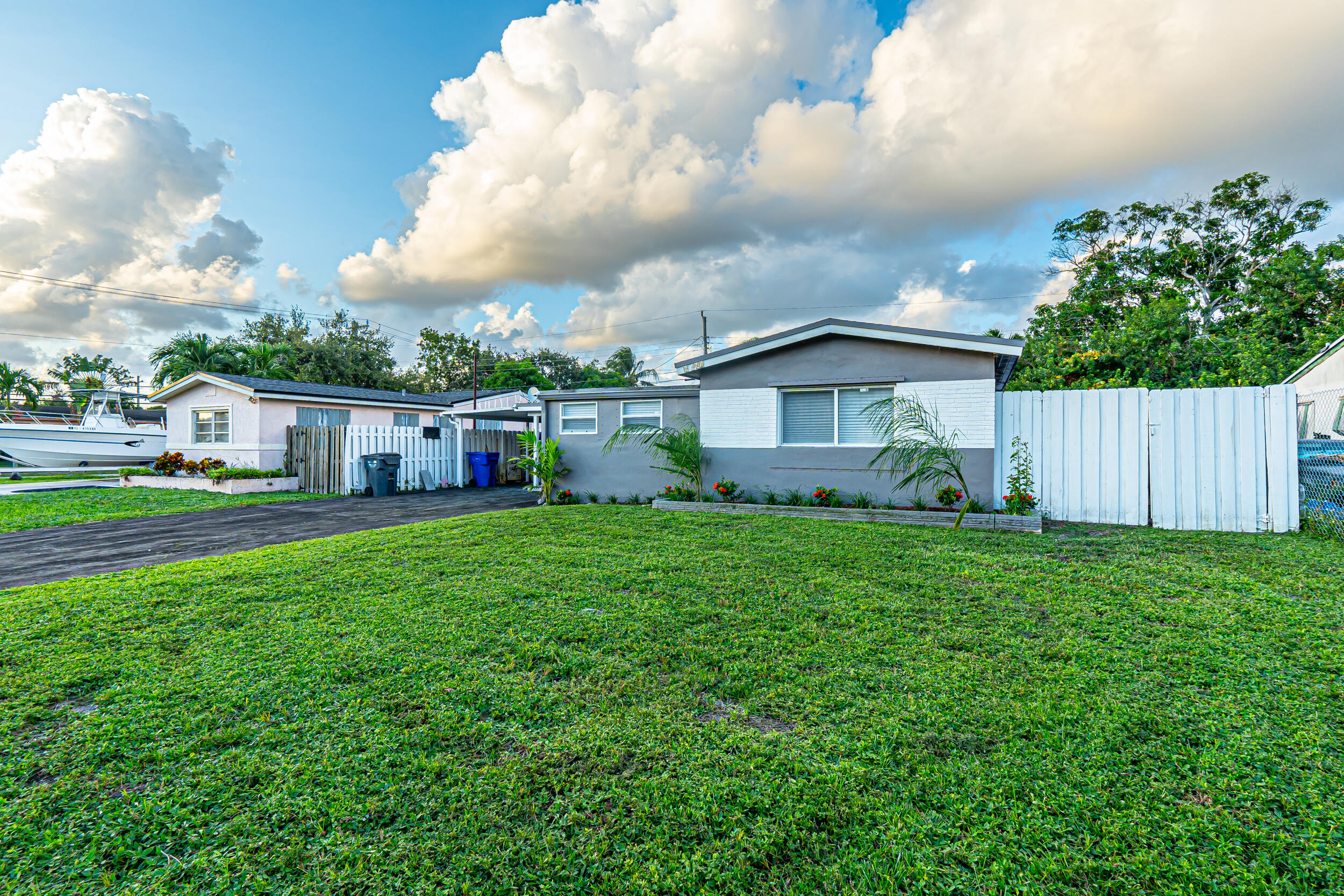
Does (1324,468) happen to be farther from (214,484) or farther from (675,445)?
(214,484)

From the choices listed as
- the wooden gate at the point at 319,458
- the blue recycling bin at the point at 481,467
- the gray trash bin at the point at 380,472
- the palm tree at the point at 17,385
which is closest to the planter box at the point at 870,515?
the gray trash bin at the point at 380,472

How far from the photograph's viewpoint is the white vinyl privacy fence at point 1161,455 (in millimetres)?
7246

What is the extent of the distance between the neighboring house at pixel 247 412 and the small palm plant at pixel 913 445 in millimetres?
16260

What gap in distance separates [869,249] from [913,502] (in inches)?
589

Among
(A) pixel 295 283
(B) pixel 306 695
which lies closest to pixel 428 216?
(B) pixel 306 695

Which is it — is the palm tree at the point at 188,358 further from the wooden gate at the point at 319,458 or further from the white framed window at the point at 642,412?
the white framed window at the point at 642,412

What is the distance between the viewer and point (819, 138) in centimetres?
1285

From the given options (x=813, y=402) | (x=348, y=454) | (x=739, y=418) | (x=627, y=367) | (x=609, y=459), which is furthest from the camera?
(x=627, y=367)

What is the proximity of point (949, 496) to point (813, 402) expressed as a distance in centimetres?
280

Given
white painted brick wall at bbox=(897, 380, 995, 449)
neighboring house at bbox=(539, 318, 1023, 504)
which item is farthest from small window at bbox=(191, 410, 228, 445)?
white painted brick wall at bbox=(897, 380, 995, 449)

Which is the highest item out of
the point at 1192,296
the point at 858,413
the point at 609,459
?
the point at 1192,296

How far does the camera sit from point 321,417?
17.2 m

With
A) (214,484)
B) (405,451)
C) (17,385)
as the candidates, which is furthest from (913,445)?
(17,385)

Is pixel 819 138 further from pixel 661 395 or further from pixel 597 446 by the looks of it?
pixel 597 446
